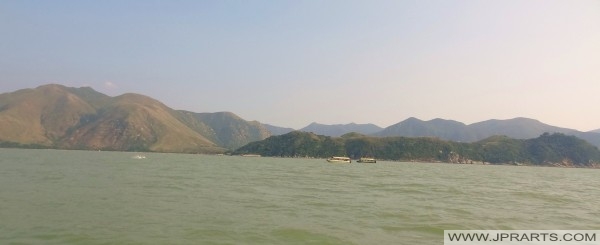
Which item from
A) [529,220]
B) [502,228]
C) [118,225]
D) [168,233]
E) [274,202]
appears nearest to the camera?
[168,233]

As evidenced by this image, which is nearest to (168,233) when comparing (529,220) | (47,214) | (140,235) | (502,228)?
(140,235)

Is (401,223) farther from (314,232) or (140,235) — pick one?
(140,235)

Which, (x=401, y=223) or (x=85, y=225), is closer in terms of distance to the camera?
(x=85, y=225)

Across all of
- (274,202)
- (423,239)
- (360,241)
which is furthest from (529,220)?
(274,202)

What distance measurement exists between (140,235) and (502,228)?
828 inches

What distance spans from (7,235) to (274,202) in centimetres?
1909

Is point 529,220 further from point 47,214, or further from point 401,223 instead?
point 47,214

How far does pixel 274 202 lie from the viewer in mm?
34469

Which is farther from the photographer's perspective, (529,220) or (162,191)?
(162,191)

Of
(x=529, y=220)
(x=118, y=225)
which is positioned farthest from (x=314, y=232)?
(x=529, y=220)

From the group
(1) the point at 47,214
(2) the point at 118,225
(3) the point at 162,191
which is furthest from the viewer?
(3) the point at 162,191

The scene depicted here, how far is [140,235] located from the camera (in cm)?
1998

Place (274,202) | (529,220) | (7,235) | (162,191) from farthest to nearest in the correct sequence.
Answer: (162,191), (274,202), (529,220), (7,235)

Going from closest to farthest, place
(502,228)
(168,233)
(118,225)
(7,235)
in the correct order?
(7,235) → (168,233) → (118,225) → (502,228)
